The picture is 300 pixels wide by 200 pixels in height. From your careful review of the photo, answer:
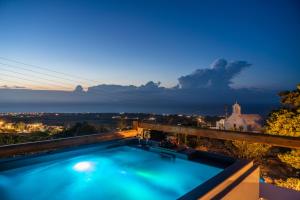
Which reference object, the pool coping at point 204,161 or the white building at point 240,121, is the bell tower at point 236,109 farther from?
the pool coping at point 204,161

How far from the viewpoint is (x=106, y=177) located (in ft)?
10.1

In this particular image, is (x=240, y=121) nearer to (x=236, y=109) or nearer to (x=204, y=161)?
(x=236, y=109)

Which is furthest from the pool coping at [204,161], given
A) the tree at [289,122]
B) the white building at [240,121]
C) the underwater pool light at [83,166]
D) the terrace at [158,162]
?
the white building at [240,121]

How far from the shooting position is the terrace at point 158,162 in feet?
7.22

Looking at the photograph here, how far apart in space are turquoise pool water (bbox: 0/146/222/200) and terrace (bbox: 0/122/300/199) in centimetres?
1

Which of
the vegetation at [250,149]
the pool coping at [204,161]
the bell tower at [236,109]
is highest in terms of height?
the bell tower at [236,109]

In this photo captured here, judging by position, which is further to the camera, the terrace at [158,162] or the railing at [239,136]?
the railing at [239,136]

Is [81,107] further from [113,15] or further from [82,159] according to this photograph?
[82,159]

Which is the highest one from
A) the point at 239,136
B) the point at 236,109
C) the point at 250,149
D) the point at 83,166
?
the point at 236,109

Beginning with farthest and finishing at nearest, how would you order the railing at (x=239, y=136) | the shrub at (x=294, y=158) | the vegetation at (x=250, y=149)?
1. the vegetation at (x=250, y=149)
2. the shrub at (x=294, y=158)
3. the railing at (x=239, y=136)

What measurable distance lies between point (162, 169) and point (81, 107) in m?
27.6

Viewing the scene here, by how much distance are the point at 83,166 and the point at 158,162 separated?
1015 millimetres

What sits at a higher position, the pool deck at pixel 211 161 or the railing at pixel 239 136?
the railing at pixel 239 136

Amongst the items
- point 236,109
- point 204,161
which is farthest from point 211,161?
point 236,109
